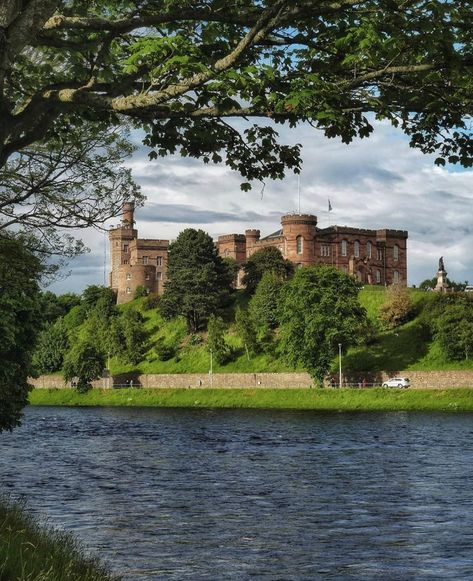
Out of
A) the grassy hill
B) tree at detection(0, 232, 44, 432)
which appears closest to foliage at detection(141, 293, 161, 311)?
the grassy hill

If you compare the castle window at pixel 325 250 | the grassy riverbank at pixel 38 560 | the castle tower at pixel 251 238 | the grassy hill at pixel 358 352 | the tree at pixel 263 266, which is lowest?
the grassy riverbank at pixel 38 560

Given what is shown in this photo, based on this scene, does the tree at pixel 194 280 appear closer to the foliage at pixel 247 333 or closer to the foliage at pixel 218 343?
the foliage at pixel 218 343

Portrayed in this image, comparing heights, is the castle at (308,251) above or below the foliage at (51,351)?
above

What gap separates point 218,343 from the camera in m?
125

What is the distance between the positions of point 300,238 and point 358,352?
4976 cm

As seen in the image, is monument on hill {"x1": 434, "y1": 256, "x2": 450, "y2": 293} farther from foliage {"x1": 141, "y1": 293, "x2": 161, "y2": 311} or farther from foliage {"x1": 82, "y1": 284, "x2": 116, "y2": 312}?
foliage {"x1": 82, "y1": 284, "x2": 116, "y2": 312}

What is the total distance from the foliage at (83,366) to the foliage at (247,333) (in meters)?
21.6

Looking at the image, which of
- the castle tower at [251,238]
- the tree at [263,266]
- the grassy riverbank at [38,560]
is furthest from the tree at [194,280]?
the grassy riverbank at [38,560]

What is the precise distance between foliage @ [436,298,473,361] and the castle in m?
39.9

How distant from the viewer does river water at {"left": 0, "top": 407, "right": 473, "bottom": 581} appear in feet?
70.4

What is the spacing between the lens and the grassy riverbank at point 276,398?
91875mm

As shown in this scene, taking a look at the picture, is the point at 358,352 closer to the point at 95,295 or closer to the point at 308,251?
the point at 308,251

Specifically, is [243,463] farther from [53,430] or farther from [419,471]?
[53,430]

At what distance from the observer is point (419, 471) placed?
3947cm
